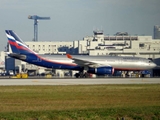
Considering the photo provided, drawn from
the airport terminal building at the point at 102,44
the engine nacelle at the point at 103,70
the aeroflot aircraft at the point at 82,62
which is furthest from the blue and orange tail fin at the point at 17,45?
the airport terminal building at the point at 102,44

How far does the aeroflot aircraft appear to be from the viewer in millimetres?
76062

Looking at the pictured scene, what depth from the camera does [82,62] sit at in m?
76.6

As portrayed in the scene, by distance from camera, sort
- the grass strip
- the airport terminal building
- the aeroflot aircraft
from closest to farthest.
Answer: the grass strip → the aeroflot aircraft → the airport terminal building

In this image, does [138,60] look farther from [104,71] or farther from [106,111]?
[106,111]

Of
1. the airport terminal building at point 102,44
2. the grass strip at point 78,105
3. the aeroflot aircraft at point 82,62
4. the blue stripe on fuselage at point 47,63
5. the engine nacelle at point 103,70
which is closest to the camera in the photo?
the grass strip at point 78,105

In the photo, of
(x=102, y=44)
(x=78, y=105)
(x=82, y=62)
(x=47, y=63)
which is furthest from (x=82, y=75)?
(x=102, y=44)

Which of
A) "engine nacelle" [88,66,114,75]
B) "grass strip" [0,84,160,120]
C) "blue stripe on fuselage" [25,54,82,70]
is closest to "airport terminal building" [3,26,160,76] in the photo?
"blue stripe on fuselage" [25,54,82,70]

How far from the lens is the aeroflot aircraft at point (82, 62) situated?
76.1 meters

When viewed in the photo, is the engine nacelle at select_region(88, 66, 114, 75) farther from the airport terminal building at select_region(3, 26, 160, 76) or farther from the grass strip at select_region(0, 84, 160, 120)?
the airport terminal building at select_region(3, 26, 160, 76)

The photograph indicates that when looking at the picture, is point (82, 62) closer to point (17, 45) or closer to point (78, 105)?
point (17, 45)

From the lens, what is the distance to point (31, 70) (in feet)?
380

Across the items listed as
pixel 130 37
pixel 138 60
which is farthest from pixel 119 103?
pixel 130 37

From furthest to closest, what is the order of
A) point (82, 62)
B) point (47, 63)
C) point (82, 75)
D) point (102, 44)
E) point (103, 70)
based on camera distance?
1. point (102, 44)
2. point (82, 62)
3. point (47, 63)
4. point (82, 75)
5. point (103, 70)

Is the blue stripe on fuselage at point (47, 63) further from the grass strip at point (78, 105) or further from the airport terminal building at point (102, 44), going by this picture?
the airport terminal building at point (102, 44)
